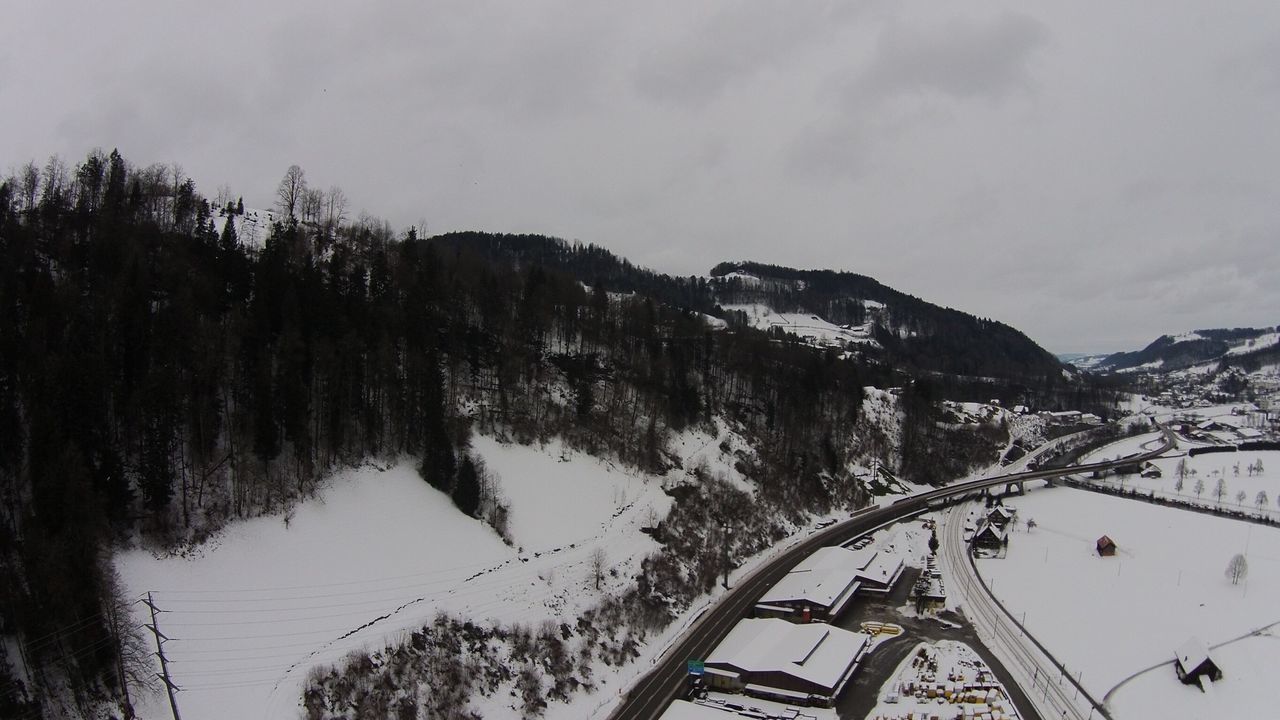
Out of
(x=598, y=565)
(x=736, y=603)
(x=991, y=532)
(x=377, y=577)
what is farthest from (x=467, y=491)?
(x=991, y=532)

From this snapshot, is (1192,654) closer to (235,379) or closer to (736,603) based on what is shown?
(736,603)

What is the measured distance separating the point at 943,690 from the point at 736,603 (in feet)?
54.0

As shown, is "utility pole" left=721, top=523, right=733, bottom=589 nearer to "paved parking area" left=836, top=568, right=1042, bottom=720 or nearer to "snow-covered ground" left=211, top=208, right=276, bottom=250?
"paved parking area" left=836, top=568, right=1042, bottom=720

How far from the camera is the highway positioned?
37450 mm

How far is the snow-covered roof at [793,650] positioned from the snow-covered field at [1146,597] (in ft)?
51.6

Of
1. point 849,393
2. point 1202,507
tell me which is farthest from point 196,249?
point 1202,507

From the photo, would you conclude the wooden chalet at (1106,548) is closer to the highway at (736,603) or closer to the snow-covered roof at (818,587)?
the highway at (736,603)

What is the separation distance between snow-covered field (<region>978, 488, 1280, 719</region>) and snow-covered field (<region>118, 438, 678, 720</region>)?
3240 cm

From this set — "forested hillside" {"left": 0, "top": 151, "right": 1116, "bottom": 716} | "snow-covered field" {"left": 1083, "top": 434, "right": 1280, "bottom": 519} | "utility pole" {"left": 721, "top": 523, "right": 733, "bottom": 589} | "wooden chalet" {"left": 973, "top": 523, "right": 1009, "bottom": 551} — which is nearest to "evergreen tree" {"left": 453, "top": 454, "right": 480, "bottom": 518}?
"forested hillside" {"left": 0, "top": 151, "right": 1116, "bottom": 716}

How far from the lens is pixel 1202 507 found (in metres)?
85.8

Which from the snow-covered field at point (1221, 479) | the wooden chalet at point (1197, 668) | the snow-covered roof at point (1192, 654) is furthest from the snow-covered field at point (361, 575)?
the snow-covered field at point (1221, 479)

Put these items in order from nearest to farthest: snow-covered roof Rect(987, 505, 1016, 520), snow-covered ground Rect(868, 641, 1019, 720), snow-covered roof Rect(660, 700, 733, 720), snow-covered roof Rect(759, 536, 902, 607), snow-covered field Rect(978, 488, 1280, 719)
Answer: snow-covered roof Rect(660, 700, 733, 720) → snow-covered ground Rect(868, 641, 1019, 720) → snow-covered field Rect(978, 488, 1280, 719) → snow-covered roof Rect(759, 536, 902, 607) → snow-covered roof Rect(987, 505, 1016, 520)

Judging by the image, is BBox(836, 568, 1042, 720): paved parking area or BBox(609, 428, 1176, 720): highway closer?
BBox(609, 428, 1176, 720): highway

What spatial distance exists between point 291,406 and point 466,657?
20.6 metres
